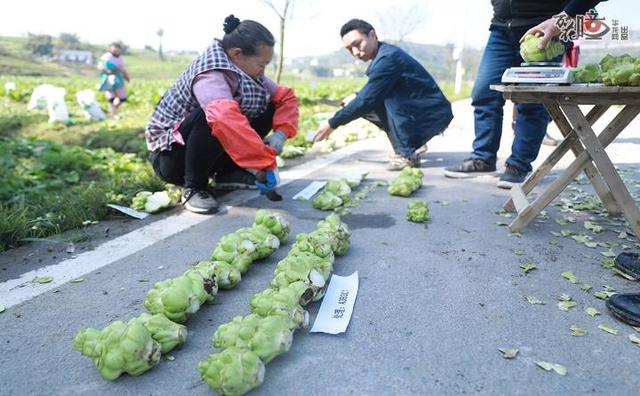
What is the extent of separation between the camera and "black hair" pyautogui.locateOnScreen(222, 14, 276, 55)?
3525mm

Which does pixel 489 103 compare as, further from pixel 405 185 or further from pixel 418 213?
pixel 418 213

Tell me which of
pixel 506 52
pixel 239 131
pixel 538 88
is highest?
pixel 506 52

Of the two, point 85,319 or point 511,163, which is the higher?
point 511,163

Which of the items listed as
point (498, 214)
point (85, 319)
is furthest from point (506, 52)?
point (85, 319)

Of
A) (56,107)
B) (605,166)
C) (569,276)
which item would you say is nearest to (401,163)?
(605,166)

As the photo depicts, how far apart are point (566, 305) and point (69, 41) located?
86.3m

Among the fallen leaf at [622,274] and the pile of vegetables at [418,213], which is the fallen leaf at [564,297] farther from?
the pile of vegetables at [418,213]

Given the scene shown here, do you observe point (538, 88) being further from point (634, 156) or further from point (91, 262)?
point (634, 156)

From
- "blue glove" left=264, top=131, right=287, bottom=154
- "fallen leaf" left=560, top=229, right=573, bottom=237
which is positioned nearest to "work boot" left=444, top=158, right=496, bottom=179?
"fallen leaf" left=560, top=229, right=573, bottom=237

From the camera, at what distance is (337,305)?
2.29m

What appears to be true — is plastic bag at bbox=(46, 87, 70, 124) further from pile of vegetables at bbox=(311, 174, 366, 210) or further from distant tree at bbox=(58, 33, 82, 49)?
distant tree at bbox=(58, 33, 82, 49)

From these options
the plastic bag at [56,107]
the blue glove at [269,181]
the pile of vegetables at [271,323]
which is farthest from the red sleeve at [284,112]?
the plastic bag at [56,107]

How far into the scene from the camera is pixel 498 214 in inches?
147

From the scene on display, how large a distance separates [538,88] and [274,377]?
2209 mm
